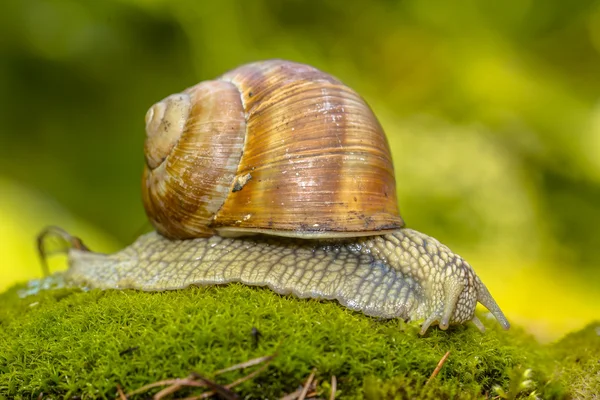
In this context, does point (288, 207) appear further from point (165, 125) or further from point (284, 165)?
point (165, 125)

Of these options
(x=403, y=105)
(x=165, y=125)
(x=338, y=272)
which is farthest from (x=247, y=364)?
(x=403, y=105)

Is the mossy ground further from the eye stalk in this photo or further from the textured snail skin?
the eye stalk

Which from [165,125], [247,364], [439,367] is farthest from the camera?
[165,125]

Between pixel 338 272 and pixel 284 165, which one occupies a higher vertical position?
pixel 284 165

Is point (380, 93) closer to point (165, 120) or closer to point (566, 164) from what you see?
point (566, 164)

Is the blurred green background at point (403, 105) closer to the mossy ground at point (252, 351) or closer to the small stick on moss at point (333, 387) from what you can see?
the mossy ground at point (252, 351)

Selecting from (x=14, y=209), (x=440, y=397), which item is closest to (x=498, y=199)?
(x=440, y=397)
